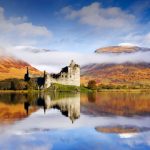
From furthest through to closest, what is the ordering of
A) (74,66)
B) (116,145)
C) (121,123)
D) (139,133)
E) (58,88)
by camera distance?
(74,66)
(58,88)
(121,123)
(139,133)
(116,145)

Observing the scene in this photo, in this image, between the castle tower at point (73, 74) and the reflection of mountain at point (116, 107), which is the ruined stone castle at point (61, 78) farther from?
the reflection of mountain at point (116, 107)

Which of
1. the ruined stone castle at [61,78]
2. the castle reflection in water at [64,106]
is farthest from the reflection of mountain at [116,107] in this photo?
the ruined stone castle at [61,78]

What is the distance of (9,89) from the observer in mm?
114812

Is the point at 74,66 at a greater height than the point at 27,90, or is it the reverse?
the point at 74,66

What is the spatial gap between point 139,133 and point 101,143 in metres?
4.11

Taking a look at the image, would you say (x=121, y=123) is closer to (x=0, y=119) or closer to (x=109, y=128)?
(x=109, y=128)

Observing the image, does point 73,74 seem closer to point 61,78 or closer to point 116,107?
point 61,78

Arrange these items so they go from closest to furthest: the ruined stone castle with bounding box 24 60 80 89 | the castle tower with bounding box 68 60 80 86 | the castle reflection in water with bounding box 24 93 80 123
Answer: the castle reflection in water with bounding box 24 93 80 123
the ruined stone castle with bounding box 24 60 80 89
the castle tower with bounding box 68 60 80 86

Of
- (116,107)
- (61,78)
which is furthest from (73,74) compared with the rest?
(116,107)

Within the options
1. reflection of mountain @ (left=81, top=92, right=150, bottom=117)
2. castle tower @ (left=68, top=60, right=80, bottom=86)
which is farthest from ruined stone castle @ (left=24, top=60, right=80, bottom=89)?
reflection of mountain @ (left=81, top=92, right=150, bottom=117)

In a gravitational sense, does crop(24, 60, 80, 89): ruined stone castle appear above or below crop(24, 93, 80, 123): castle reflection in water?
above

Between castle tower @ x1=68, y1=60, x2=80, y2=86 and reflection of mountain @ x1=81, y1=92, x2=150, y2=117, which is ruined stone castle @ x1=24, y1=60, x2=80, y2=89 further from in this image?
reflection of mountain @ x1=81, y1=92, x2=150, y2=117

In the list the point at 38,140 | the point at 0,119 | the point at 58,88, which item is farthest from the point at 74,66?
the point at 38,140

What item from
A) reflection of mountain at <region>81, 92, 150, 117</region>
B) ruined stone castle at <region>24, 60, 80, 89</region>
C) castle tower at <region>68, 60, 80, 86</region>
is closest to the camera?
reflection of mountain at <region>81, 92, 150, 117</region>
